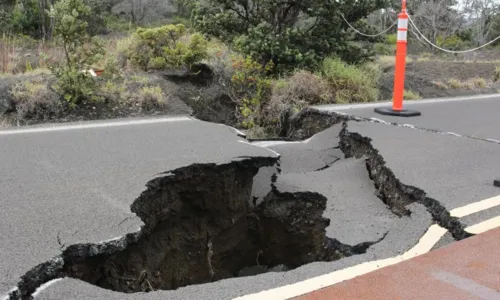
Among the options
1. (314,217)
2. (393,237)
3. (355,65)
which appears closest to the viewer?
(393,237)

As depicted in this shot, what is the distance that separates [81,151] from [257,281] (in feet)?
9.87

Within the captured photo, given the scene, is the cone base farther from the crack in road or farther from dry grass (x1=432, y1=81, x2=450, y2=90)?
dry grass (x1=432, y1=81, x2=450, y2=90)

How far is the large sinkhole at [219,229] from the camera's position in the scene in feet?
14.0

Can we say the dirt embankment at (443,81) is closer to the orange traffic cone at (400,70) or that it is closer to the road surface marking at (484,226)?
the orange traffic cone at (400,70)

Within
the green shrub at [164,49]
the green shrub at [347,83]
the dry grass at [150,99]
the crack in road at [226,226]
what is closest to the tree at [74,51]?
the dry grass at [150,99]

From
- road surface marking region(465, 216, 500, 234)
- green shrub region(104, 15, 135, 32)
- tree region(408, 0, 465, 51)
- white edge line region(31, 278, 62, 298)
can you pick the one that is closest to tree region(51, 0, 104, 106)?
white edge line region(31, 278, 62, 298)

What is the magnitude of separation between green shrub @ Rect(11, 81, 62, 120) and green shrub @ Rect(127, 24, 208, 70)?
2699 mm

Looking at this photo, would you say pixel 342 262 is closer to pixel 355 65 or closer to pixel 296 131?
pixel 296 131

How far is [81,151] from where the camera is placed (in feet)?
17.0

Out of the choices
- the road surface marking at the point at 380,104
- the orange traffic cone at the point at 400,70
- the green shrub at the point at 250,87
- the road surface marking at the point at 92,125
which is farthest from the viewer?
the green shrub at the point at 250,87

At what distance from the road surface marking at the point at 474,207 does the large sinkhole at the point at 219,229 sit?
950mm

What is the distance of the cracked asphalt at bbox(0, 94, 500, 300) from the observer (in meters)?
3.00

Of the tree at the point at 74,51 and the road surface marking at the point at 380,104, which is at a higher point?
the tree at the point at 74,51

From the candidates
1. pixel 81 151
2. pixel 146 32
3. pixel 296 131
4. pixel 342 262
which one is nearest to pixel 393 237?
pixel 342 262
